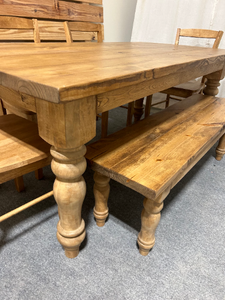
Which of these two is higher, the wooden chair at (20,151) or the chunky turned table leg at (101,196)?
the wooden chair at (20,151)

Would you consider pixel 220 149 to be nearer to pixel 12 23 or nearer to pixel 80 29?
pixel 80 29

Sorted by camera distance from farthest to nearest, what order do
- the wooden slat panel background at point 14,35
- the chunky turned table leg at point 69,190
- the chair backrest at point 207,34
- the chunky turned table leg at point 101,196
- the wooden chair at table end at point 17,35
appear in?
the chair backrest at point 207,34
the wooden slat panel background at point 14,35
the wooden chair at table end at point 17,35
the chunky turned table leg at point 101,196
the chunky turned table leg at point 69,190

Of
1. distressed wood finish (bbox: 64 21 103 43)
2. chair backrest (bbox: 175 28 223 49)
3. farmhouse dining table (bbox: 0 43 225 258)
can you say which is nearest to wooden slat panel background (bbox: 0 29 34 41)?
distressed wood finish (bbox: 64 21 103 43)

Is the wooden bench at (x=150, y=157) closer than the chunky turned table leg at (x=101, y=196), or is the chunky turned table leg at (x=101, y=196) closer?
the wooden bench at (x=150, y=157)

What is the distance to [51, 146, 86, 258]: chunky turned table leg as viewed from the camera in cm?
67

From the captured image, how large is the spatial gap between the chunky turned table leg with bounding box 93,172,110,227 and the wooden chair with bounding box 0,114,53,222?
22cm

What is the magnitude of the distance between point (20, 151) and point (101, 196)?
391 mm

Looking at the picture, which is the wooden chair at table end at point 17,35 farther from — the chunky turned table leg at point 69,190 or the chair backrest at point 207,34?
the chair backrest at point 207,34

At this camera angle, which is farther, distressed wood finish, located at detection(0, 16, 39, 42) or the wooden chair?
distressed wood finish, located at detection(0, 16, 39, 42)

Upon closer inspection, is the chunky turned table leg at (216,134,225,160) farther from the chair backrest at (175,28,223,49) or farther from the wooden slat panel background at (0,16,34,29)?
the wooden slat panel background at (0,16,34,29)

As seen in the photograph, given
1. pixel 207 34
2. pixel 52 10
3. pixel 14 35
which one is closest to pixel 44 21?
pixel 52 10

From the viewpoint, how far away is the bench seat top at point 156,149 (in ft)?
2.43

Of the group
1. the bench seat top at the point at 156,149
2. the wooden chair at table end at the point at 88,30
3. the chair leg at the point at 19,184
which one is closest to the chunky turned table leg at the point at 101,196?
the bench seat top at the point at 156,149

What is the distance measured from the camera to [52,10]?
1.98m
